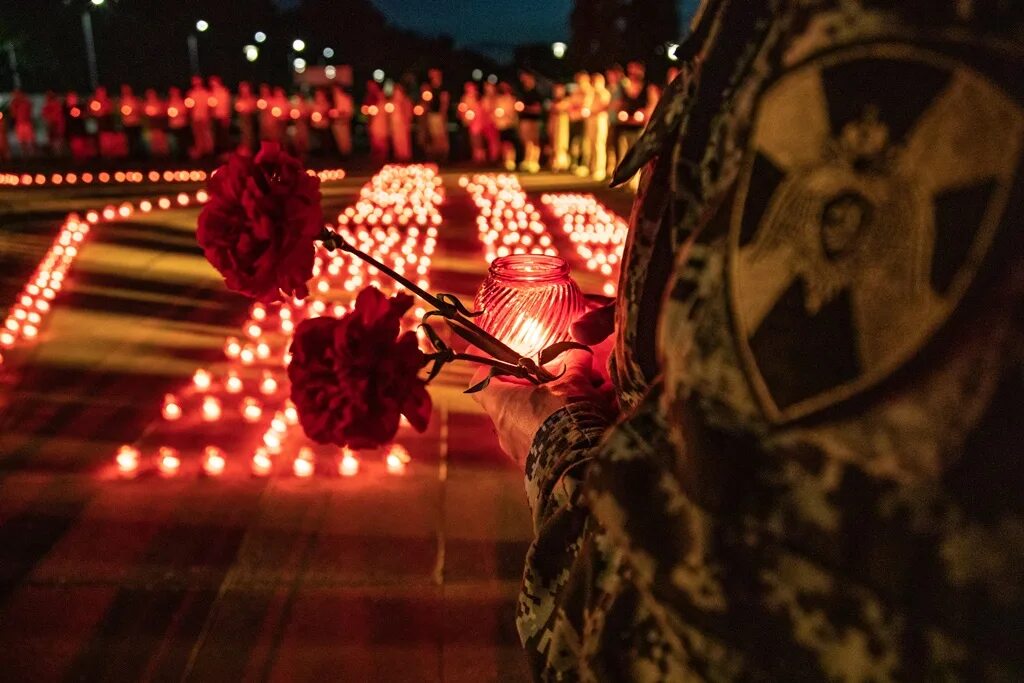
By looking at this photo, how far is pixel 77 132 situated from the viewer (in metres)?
14.4

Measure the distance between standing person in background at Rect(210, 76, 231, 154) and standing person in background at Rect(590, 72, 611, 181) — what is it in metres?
7.68

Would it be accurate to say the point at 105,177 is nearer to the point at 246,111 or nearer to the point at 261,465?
the point at 246,111

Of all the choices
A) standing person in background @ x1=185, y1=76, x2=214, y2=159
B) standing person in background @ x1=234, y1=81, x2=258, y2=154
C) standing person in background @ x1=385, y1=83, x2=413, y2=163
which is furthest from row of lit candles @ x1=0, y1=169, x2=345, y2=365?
standing person in background @ x1=385, y1=83, x2=413, y2=163

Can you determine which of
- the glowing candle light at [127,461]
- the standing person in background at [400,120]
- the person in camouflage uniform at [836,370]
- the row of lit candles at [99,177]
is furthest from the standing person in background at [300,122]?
the person in camouflage uniform at [836,370]

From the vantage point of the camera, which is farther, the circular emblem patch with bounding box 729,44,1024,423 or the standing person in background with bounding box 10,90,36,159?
the standing person in background with bounding box 10,90,36,159

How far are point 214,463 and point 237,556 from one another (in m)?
0.63

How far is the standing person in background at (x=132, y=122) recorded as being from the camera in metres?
14.4

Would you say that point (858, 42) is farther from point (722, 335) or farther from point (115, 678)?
point (115, 678)

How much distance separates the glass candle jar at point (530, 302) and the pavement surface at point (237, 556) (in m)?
0.87

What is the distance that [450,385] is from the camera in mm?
3496

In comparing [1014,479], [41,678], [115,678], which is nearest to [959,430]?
[1014,479]

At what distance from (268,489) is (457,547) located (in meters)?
0.75

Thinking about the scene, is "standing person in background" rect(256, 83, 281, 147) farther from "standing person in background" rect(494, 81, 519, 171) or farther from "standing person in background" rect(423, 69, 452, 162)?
"standing person in background" rect(494, 81, 519, 171)

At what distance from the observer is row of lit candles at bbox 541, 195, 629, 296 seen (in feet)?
19.3
